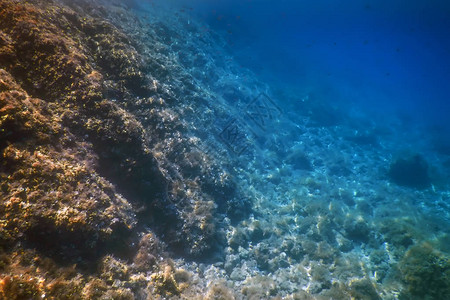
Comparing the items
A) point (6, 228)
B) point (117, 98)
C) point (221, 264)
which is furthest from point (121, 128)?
point (221, 264)

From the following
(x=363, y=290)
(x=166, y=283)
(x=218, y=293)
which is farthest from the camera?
(x=363, y=290)

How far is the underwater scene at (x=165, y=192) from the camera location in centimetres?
349

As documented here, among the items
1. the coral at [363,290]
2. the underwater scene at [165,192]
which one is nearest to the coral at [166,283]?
the underwater scene at [165,192]

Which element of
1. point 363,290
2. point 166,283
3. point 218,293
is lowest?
point 166,283

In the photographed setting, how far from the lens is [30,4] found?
208 inches

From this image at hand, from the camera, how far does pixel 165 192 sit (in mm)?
6223

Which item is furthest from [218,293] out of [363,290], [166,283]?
[363,290]

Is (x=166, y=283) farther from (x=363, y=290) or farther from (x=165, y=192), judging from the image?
(x=363, y=290)

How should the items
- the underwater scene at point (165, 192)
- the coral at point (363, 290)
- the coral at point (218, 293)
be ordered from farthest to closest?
1. the coral at point (363, 290)
2. the coral at point (218, 293)
3. the underwater scene at point (165, 192)

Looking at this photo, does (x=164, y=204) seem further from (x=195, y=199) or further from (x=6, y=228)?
(x=6, y=228)

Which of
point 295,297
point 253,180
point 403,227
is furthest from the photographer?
point 253,180

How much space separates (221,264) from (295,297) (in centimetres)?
264

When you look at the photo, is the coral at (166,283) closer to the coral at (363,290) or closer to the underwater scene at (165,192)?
the underwater scene at (165,192)

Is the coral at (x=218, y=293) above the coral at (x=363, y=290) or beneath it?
beneath
